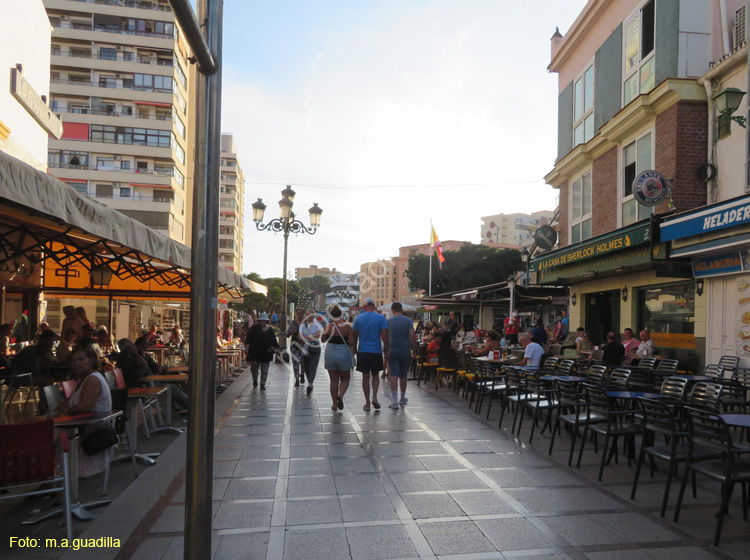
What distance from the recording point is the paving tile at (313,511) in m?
→ 4.44

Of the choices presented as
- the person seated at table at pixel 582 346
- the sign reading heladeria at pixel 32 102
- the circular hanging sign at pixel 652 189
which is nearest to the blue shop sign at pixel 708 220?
the circular hanging sign at pixel 652 189

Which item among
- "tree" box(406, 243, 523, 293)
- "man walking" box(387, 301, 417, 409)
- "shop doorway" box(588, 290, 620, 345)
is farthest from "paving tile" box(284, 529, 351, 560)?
"tree" box(406, 243, 523, 293)

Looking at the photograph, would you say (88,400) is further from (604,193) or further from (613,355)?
(604,193)

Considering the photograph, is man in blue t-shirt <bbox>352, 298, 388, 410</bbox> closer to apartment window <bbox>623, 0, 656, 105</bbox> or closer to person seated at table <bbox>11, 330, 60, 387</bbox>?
person seated at table <bbox>11, 330, 60, 387</bbox>

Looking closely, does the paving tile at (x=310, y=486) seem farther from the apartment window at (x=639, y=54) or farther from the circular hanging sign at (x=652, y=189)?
the apartment window at (x=639, y=54)

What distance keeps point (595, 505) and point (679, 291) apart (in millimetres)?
8914

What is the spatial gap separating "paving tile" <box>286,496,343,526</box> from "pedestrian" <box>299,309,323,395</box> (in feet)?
22.9

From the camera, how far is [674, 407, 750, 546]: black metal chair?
159 inches

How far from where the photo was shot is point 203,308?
298cm

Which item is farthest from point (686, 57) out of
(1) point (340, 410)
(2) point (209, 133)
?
(2) point (209, 133)

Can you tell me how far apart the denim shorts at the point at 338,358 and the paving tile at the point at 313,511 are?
4502 mm

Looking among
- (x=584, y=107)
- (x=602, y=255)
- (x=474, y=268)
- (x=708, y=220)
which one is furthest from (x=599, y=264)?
(x=474, y=268)

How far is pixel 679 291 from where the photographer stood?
12242 millimetres

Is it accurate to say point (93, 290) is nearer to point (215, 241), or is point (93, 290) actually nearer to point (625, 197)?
point (215, 241)
